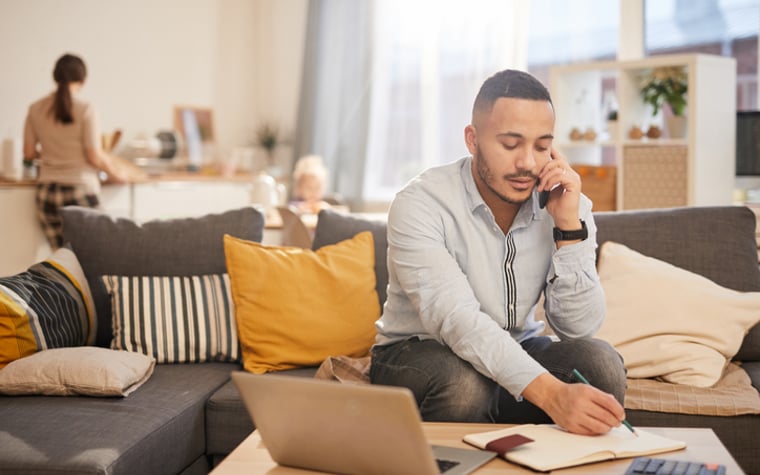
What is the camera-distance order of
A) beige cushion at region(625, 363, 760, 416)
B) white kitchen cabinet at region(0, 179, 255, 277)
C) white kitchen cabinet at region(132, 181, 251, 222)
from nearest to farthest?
beige cushion at region(625, 363, 760, 416) → white kitchen cabinet at region(0, 179, 255, 277) → white kitchen cabinet at region(132, 181, 251, 222)

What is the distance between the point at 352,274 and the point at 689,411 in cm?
102

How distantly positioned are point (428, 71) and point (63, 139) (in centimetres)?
252

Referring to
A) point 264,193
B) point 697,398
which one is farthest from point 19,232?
point 697,398

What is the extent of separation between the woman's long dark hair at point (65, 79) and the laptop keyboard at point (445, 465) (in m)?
4.08

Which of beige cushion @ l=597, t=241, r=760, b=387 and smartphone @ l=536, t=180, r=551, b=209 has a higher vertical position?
smartphone @ l=536, t=180, r=551, b=209

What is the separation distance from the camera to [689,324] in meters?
2.60

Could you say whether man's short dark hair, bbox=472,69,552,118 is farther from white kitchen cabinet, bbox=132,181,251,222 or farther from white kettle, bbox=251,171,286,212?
white kitchen cabinet, bbox=132,181,251,222

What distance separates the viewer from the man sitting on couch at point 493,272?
203cm

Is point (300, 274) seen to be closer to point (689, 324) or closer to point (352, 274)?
point (352, 274)

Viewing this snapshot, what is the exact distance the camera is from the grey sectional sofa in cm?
203

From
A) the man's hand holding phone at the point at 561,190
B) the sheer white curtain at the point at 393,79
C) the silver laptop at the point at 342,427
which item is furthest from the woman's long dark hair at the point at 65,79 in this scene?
the silver laptop at the point at 342,427

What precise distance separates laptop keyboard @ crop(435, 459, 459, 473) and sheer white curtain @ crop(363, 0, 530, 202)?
189 inches

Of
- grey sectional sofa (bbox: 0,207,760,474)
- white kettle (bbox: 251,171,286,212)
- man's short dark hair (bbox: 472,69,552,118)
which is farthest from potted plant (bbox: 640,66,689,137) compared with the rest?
man's short dark hair (bbox: 472,69,552,118)

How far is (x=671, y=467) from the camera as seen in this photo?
1.51 meters
